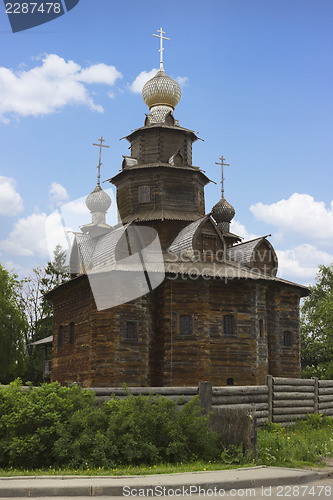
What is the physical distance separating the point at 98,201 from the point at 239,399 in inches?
885

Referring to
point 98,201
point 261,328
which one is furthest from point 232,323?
point 98,201

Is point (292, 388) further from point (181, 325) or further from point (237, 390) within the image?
point (181, 325)

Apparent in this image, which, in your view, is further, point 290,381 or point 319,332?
point 319,332

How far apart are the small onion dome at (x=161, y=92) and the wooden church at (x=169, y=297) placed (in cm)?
178

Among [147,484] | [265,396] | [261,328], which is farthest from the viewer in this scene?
[261,328]

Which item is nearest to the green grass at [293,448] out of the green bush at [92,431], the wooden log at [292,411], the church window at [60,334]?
the wooden log at [292,411]

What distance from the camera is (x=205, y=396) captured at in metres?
10.8

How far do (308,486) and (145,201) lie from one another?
58.5 feet

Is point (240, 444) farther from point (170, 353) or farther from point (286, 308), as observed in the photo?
point (286, 308)

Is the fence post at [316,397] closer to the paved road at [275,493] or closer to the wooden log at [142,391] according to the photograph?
the wooden log at [142,391]

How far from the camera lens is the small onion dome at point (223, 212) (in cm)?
2889

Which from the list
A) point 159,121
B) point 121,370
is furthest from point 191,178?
point 121,370

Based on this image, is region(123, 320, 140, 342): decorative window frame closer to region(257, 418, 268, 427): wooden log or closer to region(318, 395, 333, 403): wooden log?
region(318, 395, 333, 403): wooden log

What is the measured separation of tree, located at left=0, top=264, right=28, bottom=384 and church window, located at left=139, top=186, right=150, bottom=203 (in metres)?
15.8
